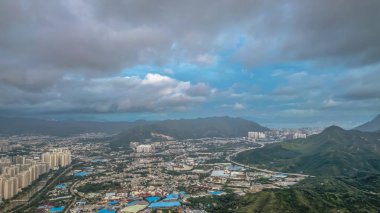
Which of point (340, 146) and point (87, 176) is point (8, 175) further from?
point (340, 146)

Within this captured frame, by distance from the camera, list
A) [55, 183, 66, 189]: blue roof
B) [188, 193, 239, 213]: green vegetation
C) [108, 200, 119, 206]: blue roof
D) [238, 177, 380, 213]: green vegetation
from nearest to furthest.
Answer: [238, 177, 380, 213]: green vegetation → [188, 193, 239, 213]: green vegetation → [108, 200, 119, 206]: blue roof → [55, 183, 66, 189]: blue roof

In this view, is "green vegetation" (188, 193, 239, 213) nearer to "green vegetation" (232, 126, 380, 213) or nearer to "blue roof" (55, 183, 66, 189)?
"green vegetation" (232, 126, 380, 213)

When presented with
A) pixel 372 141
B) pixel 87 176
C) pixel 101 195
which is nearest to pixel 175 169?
pixel 87 176

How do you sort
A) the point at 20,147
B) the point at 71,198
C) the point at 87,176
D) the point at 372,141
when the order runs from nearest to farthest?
the point at 71,198 → the point at 87,176 → the point at 372,141 → the point at 20,147

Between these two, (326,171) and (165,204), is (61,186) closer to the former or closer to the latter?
(165,204)

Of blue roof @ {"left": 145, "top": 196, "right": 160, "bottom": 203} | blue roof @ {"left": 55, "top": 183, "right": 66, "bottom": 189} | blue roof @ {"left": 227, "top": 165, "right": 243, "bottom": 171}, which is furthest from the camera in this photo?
blue roof @ {"left": 227, "top": 165, "right": 243, "bottom": 171}

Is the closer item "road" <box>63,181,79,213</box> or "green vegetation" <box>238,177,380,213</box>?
"green vegetation" <box>238,177,380,213</box>

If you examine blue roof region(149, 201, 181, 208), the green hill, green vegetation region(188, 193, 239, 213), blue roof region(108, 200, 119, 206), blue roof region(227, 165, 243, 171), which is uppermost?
Answer: the green hill

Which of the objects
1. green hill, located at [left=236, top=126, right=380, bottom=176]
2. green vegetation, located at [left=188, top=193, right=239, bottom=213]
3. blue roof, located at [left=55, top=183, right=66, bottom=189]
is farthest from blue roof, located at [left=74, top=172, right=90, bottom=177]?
green hill, located at [left=236, top=126, right=380, bottom=176]

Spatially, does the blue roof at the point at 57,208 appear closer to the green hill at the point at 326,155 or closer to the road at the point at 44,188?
the road at the point at 44,188
